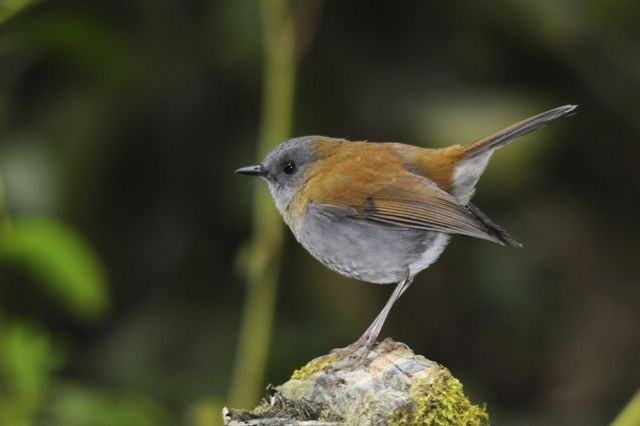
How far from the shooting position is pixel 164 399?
5516 mm

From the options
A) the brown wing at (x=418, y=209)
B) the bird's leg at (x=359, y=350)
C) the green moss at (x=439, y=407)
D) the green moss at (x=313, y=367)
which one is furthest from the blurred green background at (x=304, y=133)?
the green moss at (x=439, y=407)

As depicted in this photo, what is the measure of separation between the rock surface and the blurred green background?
86.4 inches

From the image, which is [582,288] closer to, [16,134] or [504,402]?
[504,402]

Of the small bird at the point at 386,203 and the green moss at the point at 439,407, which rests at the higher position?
the small bird at the point at 386,203

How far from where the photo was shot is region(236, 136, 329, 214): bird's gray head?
14.7 feet

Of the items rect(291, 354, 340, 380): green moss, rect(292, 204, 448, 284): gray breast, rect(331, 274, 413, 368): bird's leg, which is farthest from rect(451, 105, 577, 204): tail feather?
rect(291, 354, 340, 380): green moss

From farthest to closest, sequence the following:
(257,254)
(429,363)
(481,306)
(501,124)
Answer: (481,306) < (501,124) < (257,254) < (429,363)

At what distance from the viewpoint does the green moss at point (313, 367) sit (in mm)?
3146

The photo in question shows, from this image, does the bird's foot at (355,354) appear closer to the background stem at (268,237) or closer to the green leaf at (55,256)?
the background stem at (268,237)

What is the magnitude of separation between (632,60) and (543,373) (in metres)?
2.06

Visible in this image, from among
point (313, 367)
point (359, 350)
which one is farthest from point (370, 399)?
point (359, 350)

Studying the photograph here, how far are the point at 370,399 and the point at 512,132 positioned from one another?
1.66 metres

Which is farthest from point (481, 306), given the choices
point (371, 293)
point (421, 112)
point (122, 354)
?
point (122, 354)

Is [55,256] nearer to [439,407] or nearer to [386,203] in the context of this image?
[386,203]
